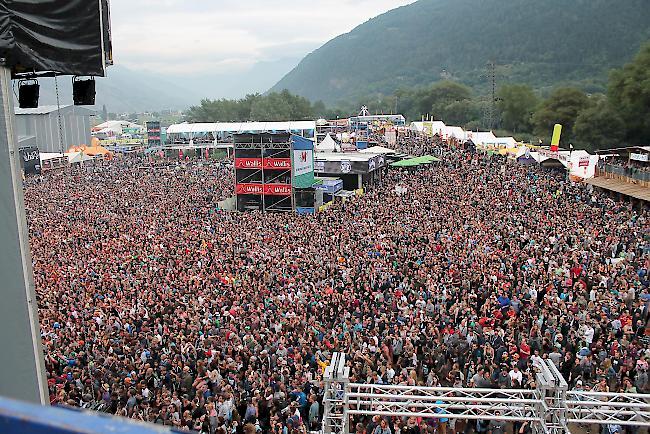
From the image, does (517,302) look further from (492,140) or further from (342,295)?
(492,140)

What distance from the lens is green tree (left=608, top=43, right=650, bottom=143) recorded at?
150 feet

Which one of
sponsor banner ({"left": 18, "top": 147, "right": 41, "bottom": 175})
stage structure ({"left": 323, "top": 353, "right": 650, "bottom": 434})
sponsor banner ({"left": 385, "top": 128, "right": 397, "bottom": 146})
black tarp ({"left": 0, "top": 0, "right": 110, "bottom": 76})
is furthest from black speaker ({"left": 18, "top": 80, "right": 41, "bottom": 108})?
sponsor banner ({"left": 385, "top": 128, "right": 397, "bottom": 146})

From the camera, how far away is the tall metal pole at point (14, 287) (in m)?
5.51

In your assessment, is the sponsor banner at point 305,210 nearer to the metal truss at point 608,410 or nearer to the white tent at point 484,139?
the white tent at point 484,139

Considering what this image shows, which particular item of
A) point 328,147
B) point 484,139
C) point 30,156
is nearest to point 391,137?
point 328,147

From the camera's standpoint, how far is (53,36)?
620cm

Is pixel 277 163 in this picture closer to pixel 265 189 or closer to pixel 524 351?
pixel 265 189

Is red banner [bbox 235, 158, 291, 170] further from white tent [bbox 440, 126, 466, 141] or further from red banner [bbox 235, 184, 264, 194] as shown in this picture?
white tent [bbox 440, 126, 466, 141]

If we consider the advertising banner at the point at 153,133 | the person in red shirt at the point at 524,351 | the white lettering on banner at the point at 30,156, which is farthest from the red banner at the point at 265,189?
the advertising banner at the point at 153,133

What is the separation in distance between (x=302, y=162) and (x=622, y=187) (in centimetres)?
1464

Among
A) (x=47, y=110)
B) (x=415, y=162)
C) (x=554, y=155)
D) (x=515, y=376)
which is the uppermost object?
(x=47, y=110)

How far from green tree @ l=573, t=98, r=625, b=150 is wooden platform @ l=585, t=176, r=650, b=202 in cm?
2208

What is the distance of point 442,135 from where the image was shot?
49.9 metres

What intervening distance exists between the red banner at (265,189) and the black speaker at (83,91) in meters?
19.8
